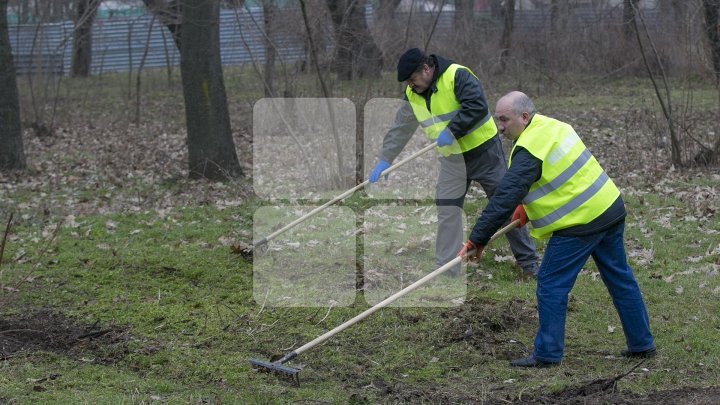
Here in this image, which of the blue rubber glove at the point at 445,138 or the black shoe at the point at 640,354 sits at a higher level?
the blue rubber glove at the point at 445,138

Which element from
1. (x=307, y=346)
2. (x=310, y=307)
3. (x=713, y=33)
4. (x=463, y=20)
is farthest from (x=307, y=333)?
(x=463, y=20)

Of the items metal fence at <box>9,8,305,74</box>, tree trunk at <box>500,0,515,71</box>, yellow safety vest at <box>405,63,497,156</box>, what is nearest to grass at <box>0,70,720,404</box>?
yellow safety vest at <box>405,63,497,156</box>

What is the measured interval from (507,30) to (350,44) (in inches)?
358

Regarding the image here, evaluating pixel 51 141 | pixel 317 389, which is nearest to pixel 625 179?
pixel 317 389

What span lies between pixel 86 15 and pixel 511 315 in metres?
13.3

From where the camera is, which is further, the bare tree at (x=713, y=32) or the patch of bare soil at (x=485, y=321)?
the bare tree at (x=713, y=32)

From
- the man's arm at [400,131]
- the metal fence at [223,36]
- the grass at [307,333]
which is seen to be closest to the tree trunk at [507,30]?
the metal fence at [223,36]

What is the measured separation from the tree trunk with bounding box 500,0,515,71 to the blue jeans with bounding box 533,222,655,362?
1344 centimetres

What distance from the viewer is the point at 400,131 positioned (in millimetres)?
7883

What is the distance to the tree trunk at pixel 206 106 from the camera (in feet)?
40.3

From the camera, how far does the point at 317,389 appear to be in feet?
17.5

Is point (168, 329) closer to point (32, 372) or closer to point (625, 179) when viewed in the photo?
point (32, 372)

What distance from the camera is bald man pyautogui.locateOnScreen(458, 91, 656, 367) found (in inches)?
210

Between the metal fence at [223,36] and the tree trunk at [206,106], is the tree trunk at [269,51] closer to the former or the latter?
the metal fence at [223,36]
